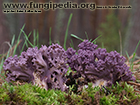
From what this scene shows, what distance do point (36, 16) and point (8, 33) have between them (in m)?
4.69

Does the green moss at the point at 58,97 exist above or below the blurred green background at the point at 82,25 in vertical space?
below

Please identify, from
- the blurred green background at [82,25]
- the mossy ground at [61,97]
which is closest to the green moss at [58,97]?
the mossy ground at [61,97]

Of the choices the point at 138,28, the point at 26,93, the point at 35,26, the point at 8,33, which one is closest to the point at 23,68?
the point at 26,93

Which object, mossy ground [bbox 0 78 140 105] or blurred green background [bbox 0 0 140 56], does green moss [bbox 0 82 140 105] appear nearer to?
mossy ground [bbox 0 78 140 105]

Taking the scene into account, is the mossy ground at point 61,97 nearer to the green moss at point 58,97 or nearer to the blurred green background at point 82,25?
the green moss at point 58,97

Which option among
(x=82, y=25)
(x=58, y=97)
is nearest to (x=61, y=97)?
(x=58, y=97)

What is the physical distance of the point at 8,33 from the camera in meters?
7.07

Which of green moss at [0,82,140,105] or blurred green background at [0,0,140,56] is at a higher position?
blurred green background at [0,0,140,56]

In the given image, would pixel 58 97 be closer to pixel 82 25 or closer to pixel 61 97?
pixel 61 97

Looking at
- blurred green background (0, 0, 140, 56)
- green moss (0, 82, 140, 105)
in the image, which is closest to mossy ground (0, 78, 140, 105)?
green moss (0, 82, 140, 105)

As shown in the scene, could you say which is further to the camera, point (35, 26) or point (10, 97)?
point (35, 26)

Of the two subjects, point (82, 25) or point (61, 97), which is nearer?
point (61, 97)

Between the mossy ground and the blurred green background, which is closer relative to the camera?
the mossy ground

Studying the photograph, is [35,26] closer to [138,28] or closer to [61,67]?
[138,28]
